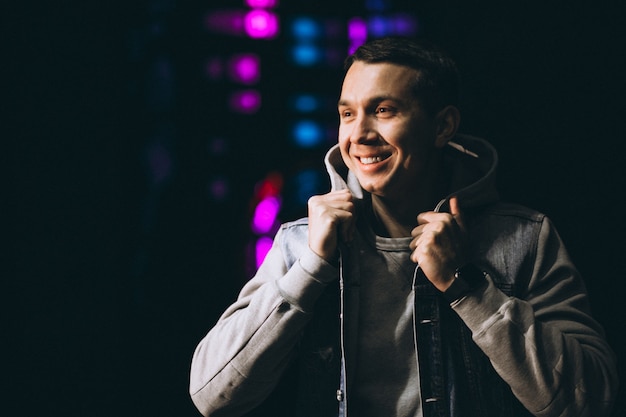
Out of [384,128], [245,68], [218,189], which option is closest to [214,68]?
[245,68]

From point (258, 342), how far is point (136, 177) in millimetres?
1281

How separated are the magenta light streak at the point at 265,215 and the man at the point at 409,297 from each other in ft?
3.68

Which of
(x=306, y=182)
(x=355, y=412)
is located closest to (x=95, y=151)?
(x=306, y=182)

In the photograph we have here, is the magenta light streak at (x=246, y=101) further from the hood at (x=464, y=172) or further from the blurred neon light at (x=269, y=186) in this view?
the hood at (x=464, y=172)

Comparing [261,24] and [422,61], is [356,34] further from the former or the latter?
[422,61]

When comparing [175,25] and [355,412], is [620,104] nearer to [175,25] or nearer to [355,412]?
[355,412]

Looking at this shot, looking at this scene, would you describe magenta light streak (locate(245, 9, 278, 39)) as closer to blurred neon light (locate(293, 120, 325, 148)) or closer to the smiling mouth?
blurred neon light (locate(293, 120, 325, 148))

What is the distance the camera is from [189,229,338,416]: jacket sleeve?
1896 mm

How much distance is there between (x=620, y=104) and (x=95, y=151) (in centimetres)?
199

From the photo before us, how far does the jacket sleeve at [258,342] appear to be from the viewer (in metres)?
1.90

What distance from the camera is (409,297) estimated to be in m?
2.03

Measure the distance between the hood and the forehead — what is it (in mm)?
234

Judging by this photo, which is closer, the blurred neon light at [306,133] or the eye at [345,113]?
the eye at [345,113]

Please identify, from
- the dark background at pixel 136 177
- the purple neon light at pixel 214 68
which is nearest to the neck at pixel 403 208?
the dark background at pixel 136 177
